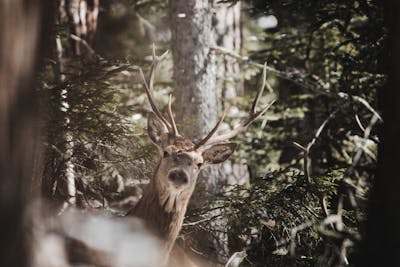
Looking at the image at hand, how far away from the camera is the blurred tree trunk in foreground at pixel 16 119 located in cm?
242

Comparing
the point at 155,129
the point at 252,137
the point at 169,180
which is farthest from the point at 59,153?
the point at 252,137

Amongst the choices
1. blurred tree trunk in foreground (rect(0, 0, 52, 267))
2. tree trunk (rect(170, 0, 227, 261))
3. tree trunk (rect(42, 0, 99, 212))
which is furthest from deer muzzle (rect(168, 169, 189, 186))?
blurred tree trunk in foreground (rect(0, 0, 52, 267))

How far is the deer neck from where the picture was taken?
18.3 ft

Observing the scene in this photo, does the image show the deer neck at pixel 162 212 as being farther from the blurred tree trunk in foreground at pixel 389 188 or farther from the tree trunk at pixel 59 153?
the blurred tree trunk in foreground at pixel 389 188

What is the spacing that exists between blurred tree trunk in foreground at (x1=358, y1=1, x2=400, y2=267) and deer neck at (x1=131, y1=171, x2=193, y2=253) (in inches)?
114

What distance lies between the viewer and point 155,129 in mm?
6305

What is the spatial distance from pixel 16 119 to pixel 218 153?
13.7ft

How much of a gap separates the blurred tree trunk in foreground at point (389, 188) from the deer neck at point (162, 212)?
290 centimetres

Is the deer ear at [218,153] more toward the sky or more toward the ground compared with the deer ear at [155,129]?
more toward the ground

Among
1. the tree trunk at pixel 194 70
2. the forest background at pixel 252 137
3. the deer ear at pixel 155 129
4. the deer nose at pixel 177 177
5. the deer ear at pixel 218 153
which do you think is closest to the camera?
the forest background at pixel 252 137

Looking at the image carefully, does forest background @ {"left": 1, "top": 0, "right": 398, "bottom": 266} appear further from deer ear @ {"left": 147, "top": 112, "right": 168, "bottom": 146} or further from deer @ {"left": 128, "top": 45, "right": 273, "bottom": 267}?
deer @ {"left": 128, "top": 45, "right": 273, "bottom": 267}

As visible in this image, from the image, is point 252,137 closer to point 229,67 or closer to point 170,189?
point 229,67

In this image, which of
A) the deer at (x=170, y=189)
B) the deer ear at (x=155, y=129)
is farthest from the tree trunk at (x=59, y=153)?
the deer ear at (x=155, y=129)

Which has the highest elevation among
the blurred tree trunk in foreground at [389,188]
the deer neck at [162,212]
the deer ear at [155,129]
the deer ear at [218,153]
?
the blurred tree trunk in foreground at [389,188]
